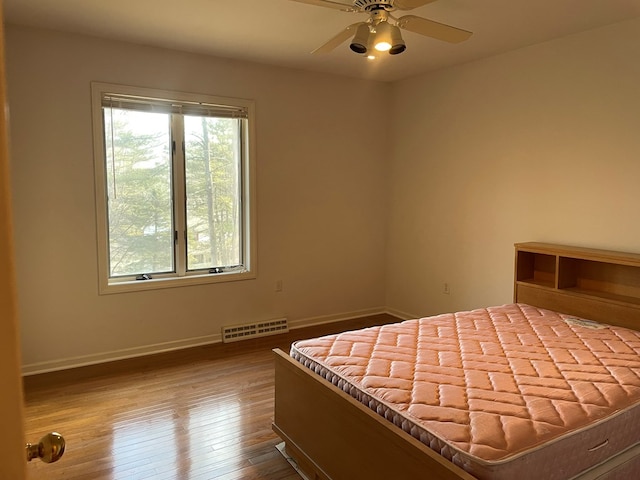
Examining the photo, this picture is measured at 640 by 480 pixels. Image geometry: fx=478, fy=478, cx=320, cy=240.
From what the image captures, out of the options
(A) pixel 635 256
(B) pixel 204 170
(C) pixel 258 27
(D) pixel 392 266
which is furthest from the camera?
(D) pixel 392 266

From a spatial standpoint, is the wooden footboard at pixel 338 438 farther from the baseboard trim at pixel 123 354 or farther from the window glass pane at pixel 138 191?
the window glass pane at pixel 138 191

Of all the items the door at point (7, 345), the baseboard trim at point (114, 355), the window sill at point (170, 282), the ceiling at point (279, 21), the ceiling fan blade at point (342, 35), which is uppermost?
the ceiling at point (279, 21)

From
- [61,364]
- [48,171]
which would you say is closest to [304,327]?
[61,364]

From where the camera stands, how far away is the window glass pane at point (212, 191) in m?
4.20

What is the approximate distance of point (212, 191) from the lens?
4.32 m

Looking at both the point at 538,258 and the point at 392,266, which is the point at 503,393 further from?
the point at 392,266

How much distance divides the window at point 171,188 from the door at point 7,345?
11.3 feet

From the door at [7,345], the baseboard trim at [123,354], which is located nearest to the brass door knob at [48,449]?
the door at [7,345]

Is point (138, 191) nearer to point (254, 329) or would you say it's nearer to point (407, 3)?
point (254, 329)

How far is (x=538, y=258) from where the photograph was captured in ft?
12.4

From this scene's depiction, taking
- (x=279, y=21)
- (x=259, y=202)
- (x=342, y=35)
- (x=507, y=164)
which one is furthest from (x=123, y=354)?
(x=507, y=164)

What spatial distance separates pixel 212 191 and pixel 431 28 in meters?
2.43

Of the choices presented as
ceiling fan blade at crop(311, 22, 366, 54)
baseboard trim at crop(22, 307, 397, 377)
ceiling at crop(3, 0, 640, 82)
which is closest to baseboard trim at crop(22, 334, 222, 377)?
baseboard trim at crop(22, 307, 397, 377)

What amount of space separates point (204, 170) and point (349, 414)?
2840mm
